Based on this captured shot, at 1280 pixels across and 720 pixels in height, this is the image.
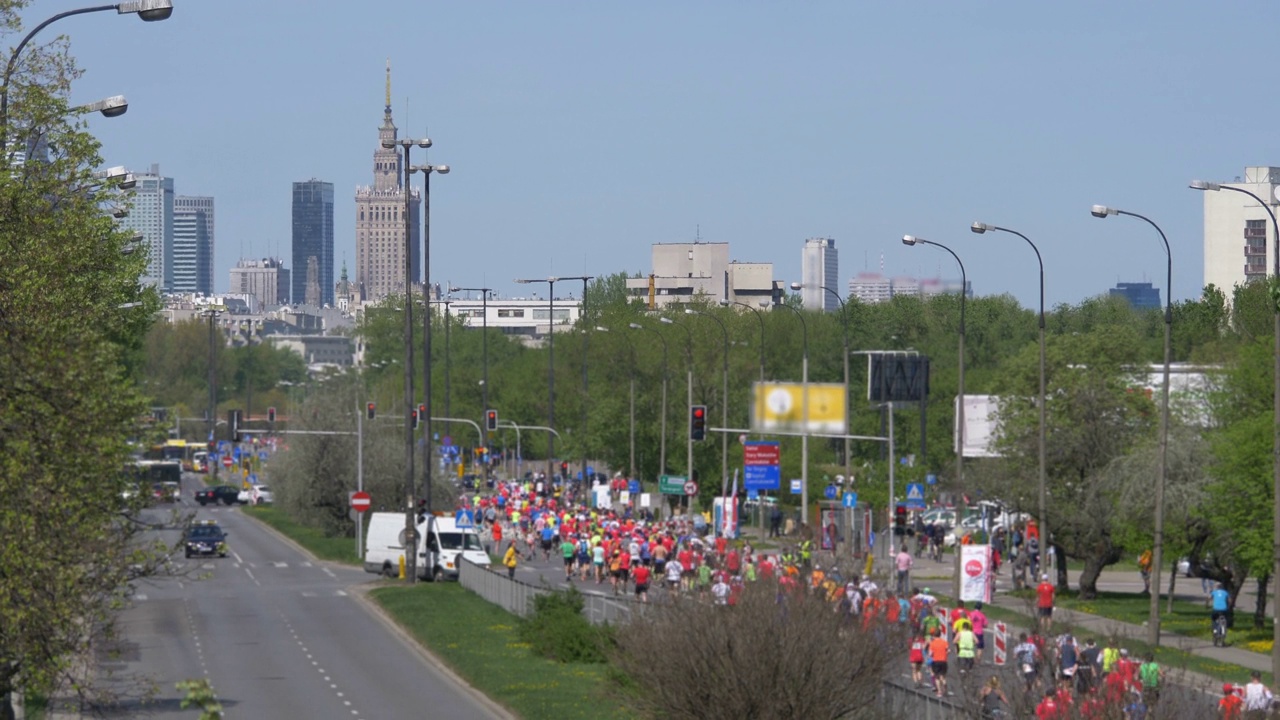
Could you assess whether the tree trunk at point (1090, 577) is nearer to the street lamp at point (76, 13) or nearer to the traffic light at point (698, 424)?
the traffic light at point (698, 424)

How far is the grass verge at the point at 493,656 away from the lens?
2909cm

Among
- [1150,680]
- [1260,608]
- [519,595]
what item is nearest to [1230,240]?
[1260,608]

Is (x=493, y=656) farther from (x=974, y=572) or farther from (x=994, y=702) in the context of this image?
(x=994, y=702)

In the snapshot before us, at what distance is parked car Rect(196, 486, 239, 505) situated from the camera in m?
110

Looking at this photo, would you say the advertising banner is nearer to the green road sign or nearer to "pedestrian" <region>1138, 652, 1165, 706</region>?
"pedestrian" <region>1138, 652, 1165, 706</region>

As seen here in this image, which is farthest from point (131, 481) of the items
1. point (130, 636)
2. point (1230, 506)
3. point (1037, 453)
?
point (1037, 453)

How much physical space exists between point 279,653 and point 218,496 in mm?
74798

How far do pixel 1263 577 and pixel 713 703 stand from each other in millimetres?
21124

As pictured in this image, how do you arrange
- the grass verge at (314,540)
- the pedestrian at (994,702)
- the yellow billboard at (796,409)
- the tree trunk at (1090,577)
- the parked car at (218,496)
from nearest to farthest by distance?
the pedestrian at (994,702), the yellow billboard at (796,409), the tree trunk at (1090,577), the grass verge at (314,540), the parked car at (218,496)

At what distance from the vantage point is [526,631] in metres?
37.3

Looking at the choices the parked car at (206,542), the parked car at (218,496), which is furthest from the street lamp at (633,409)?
the parked car at (218,496)

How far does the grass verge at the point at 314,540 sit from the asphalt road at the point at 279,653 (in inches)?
294

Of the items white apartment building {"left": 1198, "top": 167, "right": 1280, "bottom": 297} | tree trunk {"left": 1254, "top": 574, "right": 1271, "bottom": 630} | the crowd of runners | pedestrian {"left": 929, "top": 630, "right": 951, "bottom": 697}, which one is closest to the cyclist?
tree trunk {"left": 1254, "top": 574, "right": 1271, "bottom": 630}

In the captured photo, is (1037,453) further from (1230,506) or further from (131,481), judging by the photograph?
(131,481)
